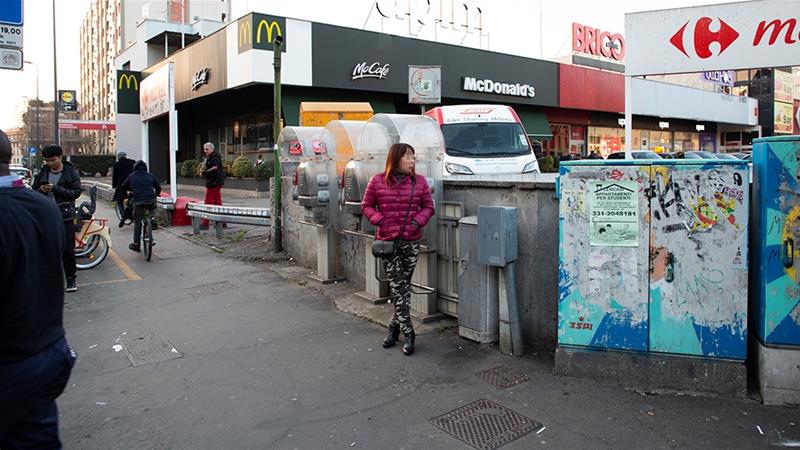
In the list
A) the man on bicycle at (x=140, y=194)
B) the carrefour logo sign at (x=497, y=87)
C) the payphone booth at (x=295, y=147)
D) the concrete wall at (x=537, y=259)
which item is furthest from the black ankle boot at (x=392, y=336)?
the carrefour logo sign at (x=497, y=87)

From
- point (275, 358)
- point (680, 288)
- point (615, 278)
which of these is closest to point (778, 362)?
point (680, 288)

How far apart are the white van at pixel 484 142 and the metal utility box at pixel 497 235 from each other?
20.0ft

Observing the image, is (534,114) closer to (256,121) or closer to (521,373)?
(256,121)

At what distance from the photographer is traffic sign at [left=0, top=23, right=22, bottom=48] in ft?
24.7

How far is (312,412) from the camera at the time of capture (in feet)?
13.4

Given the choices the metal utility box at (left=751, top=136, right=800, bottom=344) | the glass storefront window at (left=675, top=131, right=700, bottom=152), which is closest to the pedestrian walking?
the metal utility box at (left=751, top=136, right=800, bottom=344)

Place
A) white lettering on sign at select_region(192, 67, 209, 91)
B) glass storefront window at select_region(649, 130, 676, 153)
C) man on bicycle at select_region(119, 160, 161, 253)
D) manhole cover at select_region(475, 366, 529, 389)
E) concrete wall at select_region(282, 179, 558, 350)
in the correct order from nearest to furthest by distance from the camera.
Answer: manhole cover at select_region(475, 366, 529, 389)
concrete wall at select_region(282, 179, 558, 350)
man on bicycle at select_region(119, 160, 161, 253)
white lettering on sign at select_region(192, 67, 209, 91)
glass storefront window at select_region(649, 130, 676, 153)

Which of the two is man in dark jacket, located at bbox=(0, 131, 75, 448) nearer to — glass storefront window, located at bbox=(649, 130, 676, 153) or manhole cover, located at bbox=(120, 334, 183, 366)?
manhole cover, located at bbox=(120, 334, 183, 366)

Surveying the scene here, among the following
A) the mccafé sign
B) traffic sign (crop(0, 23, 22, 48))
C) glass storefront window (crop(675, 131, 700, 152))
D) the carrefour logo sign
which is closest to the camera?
traffic sign (crop(0, 23, 22, 48))

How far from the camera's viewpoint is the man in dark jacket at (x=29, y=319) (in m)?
2.25

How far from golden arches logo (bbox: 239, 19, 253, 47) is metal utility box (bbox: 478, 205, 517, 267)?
18.0 metres

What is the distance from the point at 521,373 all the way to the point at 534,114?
29140 millimetres

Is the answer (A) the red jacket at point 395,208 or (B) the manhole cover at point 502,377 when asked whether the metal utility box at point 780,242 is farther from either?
(A) the red jacket at point 395,208

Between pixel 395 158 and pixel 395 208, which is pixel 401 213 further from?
pixel 395 158
